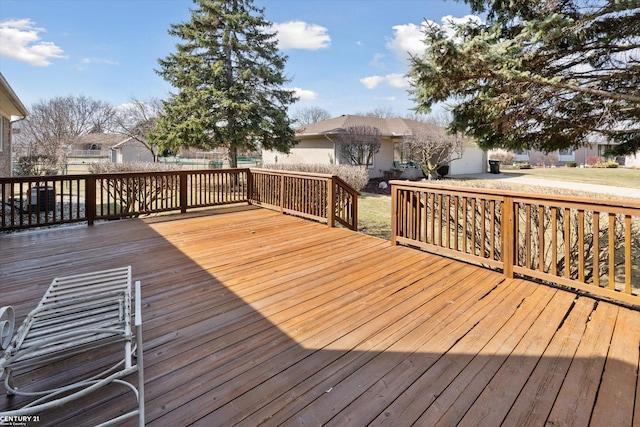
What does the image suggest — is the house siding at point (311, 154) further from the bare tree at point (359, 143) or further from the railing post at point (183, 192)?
the railing post at point (183, 192)

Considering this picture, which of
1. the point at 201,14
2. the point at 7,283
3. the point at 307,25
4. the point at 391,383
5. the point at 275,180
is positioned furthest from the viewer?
the point at 307,25

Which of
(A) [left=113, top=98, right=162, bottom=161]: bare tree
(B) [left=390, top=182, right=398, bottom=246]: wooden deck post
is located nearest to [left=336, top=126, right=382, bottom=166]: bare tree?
(B) [left=390, top=182, right=398, bottom=246]: wooden deck post

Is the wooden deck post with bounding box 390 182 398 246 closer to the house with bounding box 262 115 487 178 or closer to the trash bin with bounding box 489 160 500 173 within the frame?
the house with bounding box 262 115 487 178

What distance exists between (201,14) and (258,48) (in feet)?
8.28

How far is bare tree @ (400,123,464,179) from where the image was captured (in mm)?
16500

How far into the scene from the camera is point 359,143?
16.4 m

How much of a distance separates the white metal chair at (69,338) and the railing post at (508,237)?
3293mm

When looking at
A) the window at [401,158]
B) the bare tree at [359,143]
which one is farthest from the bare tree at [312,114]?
the bare tree at [359,143]

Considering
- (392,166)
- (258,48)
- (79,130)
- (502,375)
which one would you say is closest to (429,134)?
(392,166)

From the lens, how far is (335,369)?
202cm

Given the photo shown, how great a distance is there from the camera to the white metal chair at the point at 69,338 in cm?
Answer: 152

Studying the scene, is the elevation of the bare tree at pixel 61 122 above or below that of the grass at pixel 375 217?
above

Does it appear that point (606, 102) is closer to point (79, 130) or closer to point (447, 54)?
point (447, 54)

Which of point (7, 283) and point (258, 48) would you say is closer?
point (7, 283)
